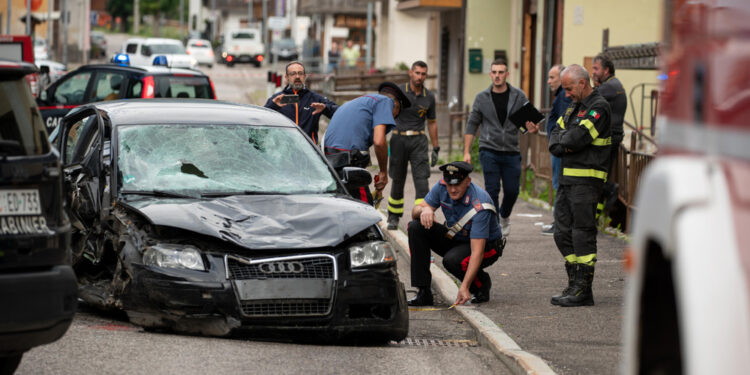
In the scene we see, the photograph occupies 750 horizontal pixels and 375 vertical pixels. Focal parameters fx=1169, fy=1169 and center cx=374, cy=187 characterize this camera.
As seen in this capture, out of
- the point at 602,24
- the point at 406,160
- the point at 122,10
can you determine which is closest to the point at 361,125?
the point at 406,160

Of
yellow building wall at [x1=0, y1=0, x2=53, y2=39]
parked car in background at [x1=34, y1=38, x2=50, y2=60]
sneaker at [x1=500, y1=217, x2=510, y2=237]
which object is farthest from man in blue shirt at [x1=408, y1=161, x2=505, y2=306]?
yellow building wall at [x1=0, y1=0, x2=53, y2=39]

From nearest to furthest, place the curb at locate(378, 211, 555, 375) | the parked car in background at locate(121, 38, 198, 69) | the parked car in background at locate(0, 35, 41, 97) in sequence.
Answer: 1. the curb at locate(378, 211, 555, 375)
2. the parked car in background at locate(0, 35, 41, 97)
3. the parked car in background at locate(121, 38, 198, 69)

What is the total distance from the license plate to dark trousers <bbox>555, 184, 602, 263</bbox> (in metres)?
4.61

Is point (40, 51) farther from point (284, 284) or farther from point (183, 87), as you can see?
point (284, 284)

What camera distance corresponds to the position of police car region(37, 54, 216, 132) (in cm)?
1738

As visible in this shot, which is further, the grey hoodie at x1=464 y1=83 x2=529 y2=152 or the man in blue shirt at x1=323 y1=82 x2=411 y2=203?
the grey hoodie at x1=464 y1=83 x2=529 y2=152

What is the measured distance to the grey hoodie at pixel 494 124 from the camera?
1231 centimetres

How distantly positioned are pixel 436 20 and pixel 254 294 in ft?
108

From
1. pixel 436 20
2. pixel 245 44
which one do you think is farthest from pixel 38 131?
pixel 245 44

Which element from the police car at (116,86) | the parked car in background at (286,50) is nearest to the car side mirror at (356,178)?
the police car at (116,86)

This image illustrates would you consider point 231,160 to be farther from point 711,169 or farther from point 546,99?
point 546,99

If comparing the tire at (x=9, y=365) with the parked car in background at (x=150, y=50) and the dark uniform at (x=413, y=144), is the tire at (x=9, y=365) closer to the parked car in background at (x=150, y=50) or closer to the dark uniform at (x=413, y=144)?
the dark uniform at (x=413, y=144)

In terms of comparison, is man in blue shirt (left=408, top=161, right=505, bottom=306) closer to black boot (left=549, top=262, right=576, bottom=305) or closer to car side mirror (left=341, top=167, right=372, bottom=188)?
black boot (left=549, top=262, right=576, bottom=305)

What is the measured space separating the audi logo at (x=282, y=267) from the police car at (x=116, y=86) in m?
10.6
